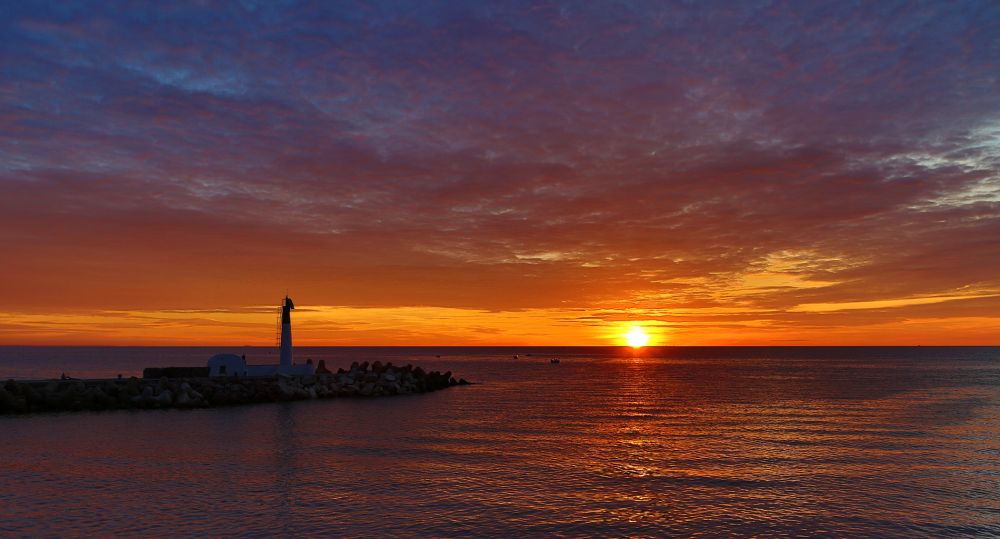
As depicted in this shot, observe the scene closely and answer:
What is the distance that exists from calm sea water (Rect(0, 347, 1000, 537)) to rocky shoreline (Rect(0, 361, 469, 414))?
390 cm

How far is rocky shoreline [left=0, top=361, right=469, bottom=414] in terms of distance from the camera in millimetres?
45734

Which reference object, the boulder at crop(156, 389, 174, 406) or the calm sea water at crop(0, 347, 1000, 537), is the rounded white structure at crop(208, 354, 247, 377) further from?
the calm sea water at crop(0, 347, 1000, 537)

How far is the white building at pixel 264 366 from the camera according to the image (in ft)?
208

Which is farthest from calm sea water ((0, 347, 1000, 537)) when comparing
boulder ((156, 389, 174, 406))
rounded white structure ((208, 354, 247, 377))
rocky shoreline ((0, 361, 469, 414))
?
rounded white structure ((208, 354, 247, 377))

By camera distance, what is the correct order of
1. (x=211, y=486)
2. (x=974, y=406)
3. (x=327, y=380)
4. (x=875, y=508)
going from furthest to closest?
1. (x=327, y=380)
2. (x=974, y=406)
3. (x=211, y=486)
4. (x=875, y=508)

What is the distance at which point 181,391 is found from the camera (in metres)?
51.3

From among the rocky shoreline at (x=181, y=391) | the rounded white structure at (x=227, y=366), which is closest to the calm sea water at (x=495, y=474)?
the rocky shoreline at (x=181, y=391)

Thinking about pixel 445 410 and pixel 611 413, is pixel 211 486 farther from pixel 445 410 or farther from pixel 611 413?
pixel 611 413

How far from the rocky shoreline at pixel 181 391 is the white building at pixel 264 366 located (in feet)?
9.09

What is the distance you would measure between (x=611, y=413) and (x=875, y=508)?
97.3 feet

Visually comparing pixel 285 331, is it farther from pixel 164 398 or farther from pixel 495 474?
pixel 495 474

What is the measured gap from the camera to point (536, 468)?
26891 millimetres

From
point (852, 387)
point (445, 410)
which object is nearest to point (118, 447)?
point (445, 410)

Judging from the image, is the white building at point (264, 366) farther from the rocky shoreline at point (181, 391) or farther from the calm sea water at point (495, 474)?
the calm sea water at point (495, 474)
